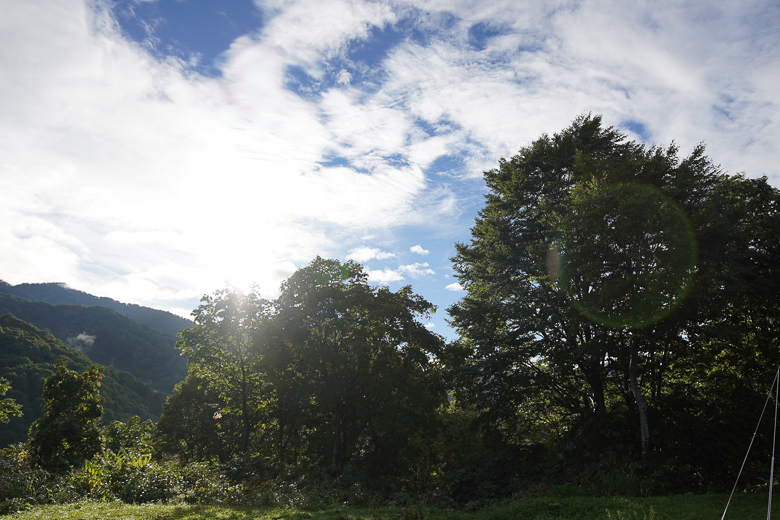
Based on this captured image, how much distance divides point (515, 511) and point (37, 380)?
8869cm

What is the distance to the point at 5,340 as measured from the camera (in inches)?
2938

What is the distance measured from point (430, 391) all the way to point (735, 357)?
13210 millimetres

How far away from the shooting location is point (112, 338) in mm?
135750

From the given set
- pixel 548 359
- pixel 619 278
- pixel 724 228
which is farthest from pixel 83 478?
pixel 724 228

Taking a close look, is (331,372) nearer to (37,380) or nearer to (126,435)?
(126,435)

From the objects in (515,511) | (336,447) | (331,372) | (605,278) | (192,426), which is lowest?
(192,426)

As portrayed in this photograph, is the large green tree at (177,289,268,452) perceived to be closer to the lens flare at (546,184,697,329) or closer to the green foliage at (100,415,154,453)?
the green foliage at (100,415,154,453)

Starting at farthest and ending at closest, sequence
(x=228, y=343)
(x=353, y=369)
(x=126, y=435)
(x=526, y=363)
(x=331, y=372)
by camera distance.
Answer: (x=126, y=435) < (x=228, y=343) < (x=331, y=372) < (x=353, y=369) < (x=526, y=363)

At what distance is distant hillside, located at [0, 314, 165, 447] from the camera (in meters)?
64.9

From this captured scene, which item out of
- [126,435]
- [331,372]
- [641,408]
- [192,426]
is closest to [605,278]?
[641,408]

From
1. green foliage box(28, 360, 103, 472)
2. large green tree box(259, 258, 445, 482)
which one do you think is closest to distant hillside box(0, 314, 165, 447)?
green foliage box(28, 360, 103, 472)

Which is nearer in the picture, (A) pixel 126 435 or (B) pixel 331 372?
(B) pixel 331 372

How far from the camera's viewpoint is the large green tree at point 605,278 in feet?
44.0

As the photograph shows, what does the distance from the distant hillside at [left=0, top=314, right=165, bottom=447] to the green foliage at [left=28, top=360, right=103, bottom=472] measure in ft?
167
